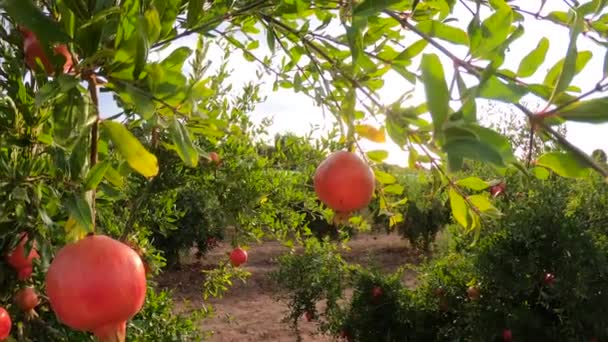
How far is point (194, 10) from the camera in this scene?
75 centimetres

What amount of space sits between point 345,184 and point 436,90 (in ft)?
1.02

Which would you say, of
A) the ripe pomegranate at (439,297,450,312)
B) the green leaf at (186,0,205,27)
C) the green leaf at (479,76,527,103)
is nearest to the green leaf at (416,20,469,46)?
the green leaf at (479,76,527,103)

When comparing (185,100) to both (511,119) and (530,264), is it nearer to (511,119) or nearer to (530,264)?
(530,264)

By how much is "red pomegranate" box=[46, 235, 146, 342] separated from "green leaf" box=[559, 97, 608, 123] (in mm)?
421

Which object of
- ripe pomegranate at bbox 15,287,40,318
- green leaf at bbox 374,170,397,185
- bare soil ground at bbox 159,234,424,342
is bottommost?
bare soil ground at bbox 159,234,424,342

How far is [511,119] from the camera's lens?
30.3 feet

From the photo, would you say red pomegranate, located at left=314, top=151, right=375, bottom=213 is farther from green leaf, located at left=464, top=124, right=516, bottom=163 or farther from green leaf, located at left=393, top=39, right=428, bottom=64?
green leaf, located at left=464, top=124, right=516, bottom=163

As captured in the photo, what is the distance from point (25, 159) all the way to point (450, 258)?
3089 millimetres

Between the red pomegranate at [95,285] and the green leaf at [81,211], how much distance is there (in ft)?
0.05

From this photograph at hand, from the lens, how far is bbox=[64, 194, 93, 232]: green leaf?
1.85ft

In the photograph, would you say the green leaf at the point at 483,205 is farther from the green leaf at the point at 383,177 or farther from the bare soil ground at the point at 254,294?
the bare soil ground at the point at 254,294

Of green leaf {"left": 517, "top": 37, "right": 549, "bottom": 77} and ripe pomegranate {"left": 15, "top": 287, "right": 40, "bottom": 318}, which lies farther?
ripe pomegranate {"left": 15, "top": 287, "right": 40, "bottom": 318}

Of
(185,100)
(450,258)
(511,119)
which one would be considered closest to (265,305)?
(450,258)

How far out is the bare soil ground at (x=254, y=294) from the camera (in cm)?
522
